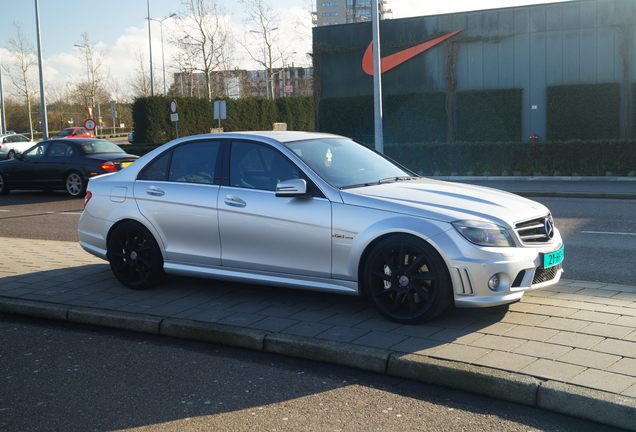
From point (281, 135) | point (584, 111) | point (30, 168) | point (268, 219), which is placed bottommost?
point (268, 219)

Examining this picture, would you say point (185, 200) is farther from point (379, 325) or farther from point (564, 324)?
point (564, 324)

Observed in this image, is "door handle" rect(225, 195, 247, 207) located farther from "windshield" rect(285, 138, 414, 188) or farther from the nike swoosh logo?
the nike swoosh logo

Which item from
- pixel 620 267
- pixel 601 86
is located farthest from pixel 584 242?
pixel 601 86

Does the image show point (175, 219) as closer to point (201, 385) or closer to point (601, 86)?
point (201, 385)

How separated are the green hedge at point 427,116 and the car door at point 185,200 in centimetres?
1982

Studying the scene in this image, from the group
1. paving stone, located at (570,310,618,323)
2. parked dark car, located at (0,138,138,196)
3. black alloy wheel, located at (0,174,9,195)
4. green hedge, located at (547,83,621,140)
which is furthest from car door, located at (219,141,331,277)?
green hedge, located at (547,83,621,140)

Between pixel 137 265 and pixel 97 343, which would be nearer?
pixel 97 343

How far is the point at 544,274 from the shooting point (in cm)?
586

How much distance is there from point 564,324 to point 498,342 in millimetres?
684

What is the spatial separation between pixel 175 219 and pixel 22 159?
15601mm

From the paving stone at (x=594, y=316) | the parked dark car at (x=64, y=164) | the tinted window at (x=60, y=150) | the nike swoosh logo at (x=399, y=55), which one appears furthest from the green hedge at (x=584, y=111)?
the paving stone at (x=594, y=316)

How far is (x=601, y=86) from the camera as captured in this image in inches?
944

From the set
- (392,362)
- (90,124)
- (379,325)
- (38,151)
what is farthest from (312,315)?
(90,124)

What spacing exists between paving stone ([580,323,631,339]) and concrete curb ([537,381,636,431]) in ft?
3.62
